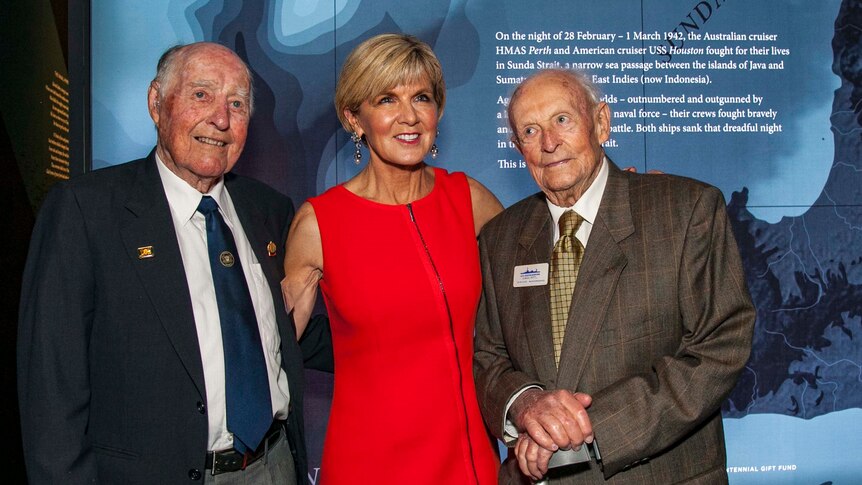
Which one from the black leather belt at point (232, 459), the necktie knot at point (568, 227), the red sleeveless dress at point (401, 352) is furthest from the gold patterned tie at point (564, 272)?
the black leather belt at point (232, 459)

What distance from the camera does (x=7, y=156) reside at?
328 centimetres

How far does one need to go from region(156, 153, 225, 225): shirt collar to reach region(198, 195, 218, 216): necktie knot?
0.01m

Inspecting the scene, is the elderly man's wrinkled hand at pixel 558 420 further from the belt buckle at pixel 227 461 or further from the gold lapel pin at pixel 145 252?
the gold lapel pin at pixel 145 252

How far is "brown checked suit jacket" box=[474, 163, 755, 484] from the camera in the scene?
1.81 metres

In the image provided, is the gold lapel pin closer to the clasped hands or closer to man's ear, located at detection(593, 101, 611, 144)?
the clasped hands

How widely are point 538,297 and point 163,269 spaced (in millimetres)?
1058

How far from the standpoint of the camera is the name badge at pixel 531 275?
2090mm

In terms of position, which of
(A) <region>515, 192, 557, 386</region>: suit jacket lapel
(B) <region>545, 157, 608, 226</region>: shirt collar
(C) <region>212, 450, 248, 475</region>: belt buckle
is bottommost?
(C) <region>212, 450, 248, 475</region>: belt buckle

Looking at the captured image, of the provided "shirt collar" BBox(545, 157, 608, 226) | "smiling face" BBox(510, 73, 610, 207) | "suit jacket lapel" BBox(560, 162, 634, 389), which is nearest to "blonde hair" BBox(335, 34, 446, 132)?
"smiling face" BBox(510, 73, 610, 207)

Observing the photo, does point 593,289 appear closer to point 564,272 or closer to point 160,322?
point 564,272

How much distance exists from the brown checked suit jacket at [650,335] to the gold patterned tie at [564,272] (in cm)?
2

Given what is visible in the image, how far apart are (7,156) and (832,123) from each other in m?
4.58

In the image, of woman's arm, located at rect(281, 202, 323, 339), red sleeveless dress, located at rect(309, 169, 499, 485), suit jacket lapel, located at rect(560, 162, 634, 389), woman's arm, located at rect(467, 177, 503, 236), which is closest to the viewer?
suit jacket lapel, located at rect(560, 162, 634, 389)

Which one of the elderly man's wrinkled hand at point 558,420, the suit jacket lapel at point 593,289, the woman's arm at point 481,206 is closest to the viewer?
the elderly man's wrinkled hand at point 558,420
